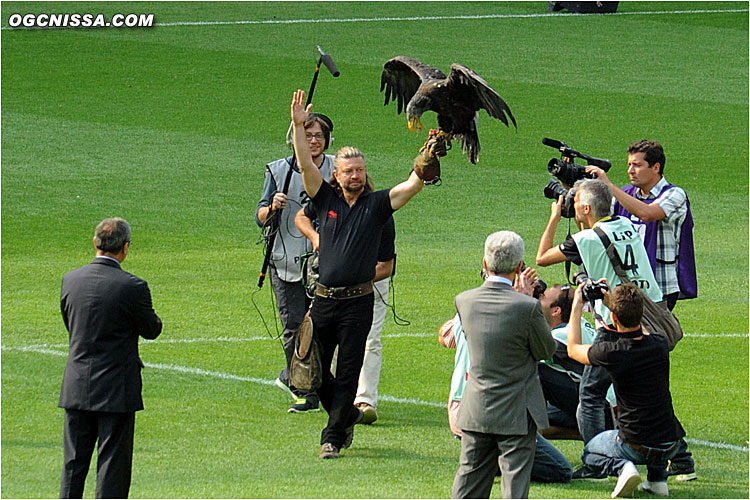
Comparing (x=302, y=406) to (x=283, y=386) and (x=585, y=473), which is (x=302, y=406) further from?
(x=585, y=473)

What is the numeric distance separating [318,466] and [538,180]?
11938mm

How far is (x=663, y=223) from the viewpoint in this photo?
29.3 ft

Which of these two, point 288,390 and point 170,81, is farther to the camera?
point 170,81

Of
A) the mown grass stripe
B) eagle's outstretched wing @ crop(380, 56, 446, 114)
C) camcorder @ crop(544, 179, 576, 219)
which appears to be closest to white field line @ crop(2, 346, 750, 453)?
camcorder @ crop(544, 179, 576, 219)

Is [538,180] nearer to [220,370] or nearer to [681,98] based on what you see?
[681,98]

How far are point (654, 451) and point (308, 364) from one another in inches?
91.1

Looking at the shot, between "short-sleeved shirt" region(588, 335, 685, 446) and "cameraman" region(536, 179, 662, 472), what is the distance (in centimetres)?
52

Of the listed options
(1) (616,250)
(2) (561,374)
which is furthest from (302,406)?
(1) (616,250)

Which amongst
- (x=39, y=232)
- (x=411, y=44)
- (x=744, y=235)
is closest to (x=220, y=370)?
(x=39, y=232)

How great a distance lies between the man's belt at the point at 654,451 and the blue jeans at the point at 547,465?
474mm

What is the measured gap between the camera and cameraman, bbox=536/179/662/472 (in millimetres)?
7816

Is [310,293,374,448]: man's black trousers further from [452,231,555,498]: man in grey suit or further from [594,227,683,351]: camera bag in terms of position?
[452,231,555,498]: man in grey suit

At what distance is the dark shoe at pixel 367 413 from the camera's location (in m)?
9.09

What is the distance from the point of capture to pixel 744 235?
16.5m
